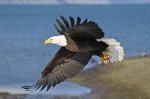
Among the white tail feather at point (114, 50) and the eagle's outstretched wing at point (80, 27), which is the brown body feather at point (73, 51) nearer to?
the eagle's outstretched wing at point (80, 27)

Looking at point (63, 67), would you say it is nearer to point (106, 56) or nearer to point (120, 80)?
point (106, 56)

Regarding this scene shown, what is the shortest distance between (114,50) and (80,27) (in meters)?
1.12

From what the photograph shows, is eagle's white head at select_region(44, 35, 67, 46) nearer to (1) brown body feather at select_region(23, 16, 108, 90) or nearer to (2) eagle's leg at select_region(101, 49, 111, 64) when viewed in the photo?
(1) brown body feather at select_region(23, 16, 108, 90)

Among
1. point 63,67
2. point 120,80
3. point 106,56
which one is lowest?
point 63,67

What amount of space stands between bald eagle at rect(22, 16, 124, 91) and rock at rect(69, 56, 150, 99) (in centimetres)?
1777

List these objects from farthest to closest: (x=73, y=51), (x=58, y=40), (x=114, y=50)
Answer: (x=114, y=50) → (x=73, y=51) → (x=58, y=40)

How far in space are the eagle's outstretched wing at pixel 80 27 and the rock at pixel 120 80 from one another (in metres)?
18.6

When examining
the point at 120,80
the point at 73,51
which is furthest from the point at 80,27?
the point at 120,80

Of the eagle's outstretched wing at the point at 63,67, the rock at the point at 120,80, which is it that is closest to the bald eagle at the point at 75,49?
the eagle's outstretched wing at the point at 63,67

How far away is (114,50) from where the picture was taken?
40.8ft

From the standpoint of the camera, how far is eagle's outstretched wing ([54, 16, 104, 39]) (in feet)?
38.2

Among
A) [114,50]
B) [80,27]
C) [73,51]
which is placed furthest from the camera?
[114,50]

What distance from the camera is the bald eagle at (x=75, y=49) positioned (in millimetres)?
11672

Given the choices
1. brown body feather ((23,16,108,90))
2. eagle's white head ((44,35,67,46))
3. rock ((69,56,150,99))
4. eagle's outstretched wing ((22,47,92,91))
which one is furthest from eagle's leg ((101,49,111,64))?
rock ((69,56,150,99))
